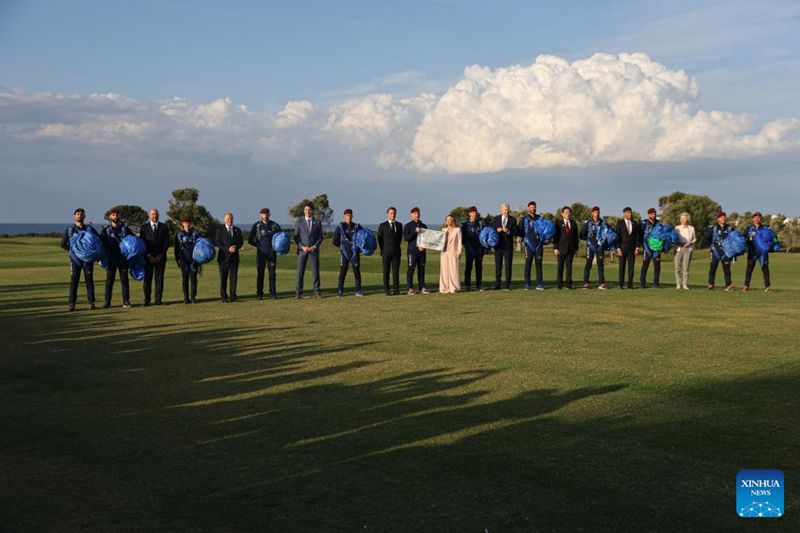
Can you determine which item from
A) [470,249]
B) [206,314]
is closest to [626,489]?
[206,314]

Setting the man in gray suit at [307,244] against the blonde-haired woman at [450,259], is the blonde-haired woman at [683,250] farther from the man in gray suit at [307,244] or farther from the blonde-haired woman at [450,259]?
A: the man in gray suit at [307,244]

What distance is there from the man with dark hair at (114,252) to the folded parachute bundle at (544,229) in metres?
10.8

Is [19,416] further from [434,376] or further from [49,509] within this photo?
[434,376]

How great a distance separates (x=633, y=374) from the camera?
10539 mm

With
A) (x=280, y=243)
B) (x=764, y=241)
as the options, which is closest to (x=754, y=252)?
(x=764, y=241)

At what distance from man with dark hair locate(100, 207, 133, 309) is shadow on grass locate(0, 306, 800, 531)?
8560mm

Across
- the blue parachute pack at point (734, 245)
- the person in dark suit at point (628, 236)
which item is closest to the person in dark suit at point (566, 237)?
the person in dark suit at point (628, 236)

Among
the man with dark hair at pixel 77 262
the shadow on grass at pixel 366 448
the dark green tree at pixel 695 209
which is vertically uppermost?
the dark green tree at pixel 695 209

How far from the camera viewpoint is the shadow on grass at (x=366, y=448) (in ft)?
18.8

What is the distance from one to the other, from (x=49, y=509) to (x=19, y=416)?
3106mm

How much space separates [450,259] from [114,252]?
28.5 ft

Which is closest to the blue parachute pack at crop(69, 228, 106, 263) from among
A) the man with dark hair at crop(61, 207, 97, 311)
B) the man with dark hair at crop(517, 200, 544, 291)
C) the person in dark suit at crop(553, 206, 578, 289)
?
the man with dark hair at crop(61, 207, 97, 311)

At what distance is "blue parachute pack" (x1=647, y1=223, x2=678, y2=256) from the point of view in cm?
2392

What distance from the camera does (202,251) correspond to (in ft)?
68.9
